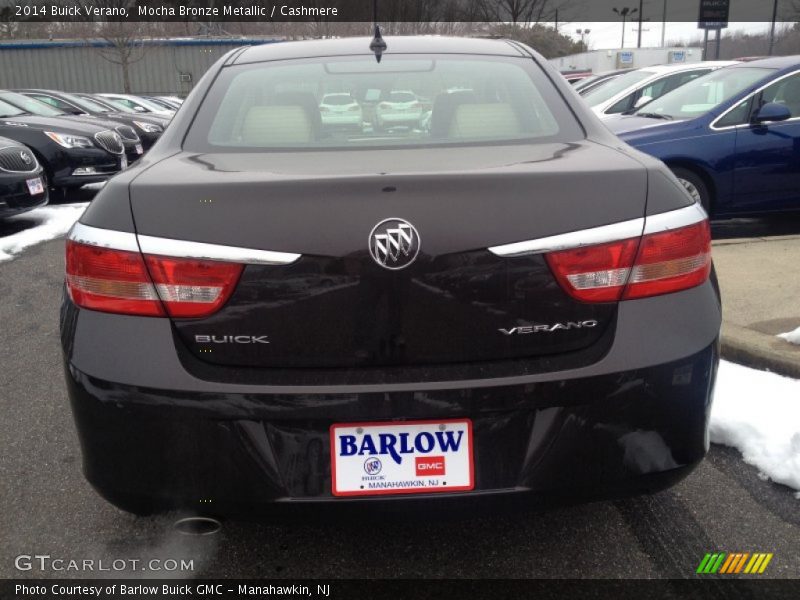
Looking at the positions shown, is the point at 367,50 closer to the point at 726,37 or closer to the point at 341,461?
the point at 341,461

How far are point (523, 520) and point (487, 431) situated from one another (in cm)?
82

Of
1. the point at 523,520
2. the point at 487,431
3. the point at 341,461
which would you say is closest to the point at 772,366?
the point at 523,520

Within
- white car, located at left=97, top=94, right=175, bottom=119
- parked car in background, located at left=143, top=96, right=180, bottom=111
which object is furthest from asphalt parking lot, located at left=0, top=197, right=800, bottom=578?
parked car in background, located at left=143, top=96, right=180, bottom=111

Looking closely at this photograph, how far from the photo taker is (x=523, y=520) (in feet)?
8.03

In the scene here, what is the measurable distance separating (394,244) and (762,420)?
2.01 metres

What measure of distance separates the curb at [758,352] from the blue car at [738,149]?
2817 millimetres

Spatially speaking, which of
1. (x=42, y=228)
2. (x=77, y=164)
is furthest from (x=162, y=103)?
(x=42, y=228)

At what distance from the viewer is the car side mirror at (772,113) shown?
20.8 ft

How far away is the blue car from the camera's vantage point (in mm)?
6352

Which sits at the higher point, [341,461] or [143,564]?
[341,461]

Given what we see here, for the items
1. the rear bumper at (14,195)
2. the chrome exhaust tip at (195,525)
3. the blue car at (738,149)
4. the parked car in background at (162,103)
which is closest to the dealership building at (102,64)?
the parked car in background at (162,103)

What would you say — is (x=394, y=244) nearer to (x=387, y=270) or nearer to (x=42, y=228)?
(x=387, y=270)

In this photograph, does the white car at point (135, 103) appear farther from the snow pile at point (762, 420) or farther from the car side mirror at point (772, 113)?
the snow pile at point (762, 420)

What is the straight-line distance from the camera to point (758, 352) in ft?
11.7
